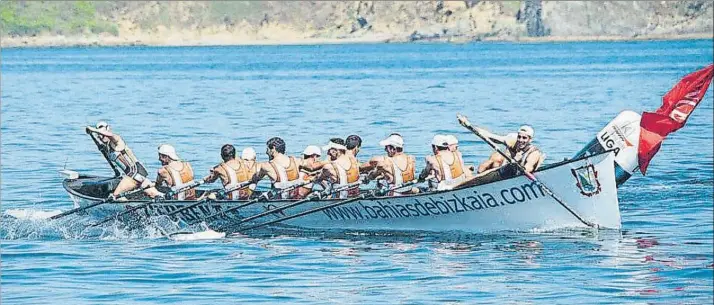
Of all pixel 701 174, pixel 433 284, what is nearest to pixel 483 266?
pixel 433 284

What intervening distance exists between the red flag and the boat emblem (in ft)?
5.76

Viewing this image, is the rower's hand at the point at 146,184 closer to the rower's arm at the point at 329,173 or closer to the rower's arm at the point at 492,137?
the rower's arm at the point at 329,173

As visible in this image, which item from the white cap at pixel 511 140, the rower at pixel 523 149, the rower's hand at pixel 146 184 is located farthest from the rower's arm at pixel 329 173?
Result: the rower's hand at pixel 146 184

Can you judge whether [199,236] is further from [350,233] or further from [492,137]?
[492,137]

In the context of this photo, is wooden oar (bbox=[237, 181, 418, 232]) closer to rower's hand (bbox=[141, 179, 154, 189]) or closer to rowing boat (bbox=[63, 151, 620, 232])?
rowing boat (bbox=[63, 151, 620, 232])

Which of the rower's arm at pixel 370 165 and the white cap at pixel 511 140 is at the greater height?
the white cap at pixel 511 140

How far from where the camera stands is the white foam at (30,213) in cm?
2898

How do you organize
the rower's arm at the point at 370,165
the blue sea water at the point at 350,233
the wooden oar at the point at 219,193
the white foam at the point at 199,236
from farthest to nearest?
the wooden oar at the point at 219,193, the rower's arm at the point at 370,165, the white foam at the point at 199,236, the blue sea water at the point at 350,233

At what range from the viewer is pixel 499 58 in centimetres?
13800

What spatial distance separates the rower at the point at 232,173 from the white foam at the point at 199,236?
3.08 feet

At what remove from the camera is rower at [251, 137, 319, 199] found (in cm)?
2717

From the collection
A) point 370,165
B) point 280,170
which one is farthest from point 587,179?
point 280,170

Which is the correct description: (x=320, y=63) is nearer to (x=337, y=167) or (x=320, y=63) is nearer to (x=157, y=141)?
(x=157, y=141)

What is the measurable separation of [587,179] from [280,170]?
591cm
